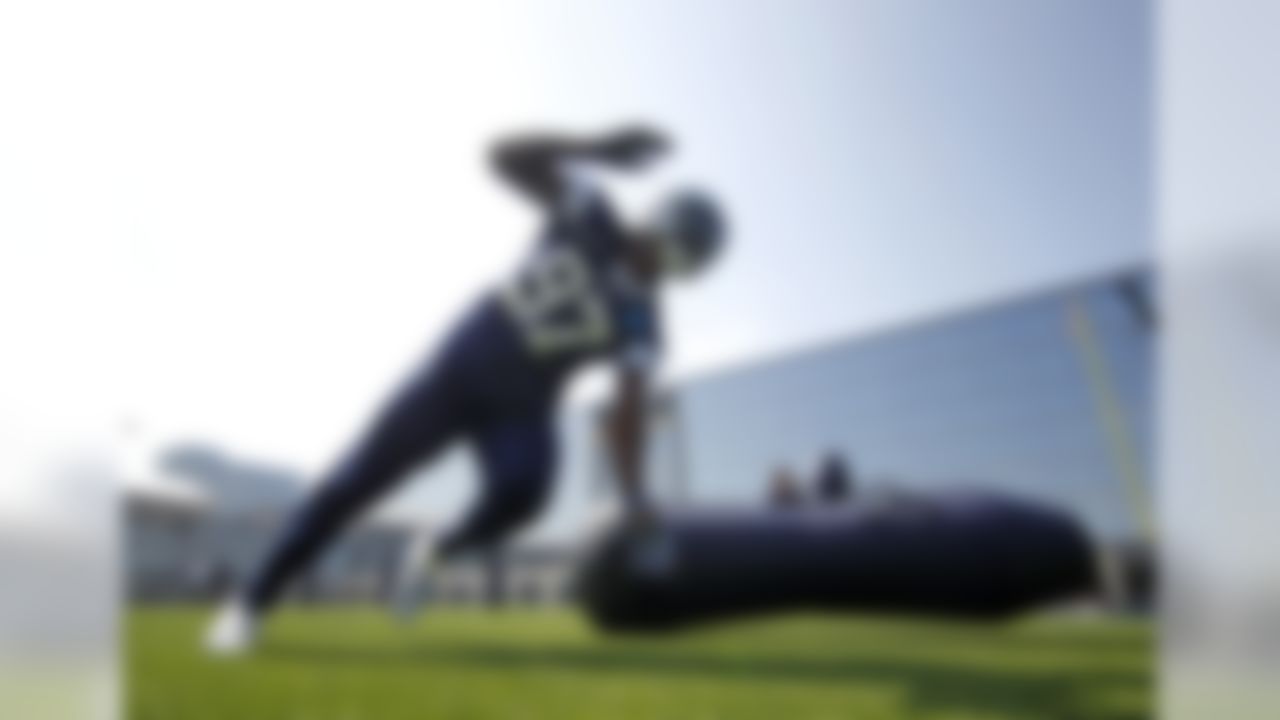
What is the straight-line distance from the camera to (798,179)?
2020mm

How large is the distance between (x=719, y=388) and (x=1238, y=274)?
76 cm

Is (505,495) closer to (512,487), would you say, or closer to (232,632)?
(512,487)

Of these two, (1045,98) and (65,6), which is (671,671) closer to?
(1045,98)

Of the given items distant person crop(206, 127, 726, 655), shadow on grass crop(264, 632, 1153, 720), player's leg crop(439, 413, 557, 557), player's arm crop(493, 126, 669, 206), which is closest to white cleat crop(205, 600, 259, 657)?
distant person crop(206, 127, 726, 655)

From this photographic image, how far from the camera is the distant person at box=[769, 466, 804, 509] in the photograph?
6.59ft

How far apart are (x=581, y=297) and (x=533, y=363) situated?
121 mm

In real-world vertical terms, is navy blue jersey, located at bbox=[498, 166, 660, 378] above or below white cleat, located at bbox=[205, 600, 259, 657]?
above

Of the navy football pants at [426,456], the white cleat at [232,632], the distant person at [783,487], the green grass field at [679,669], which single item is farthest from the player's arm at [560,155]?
the white cleat at [232,632]

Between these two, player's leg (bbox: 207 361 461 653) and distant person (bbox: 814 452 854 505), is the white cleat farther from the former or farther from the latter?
distant person (bbox: 814 452 854 505)

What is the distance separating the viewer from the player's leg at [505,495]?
2039 millimetres

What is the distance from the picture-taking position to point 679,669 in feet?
6.75

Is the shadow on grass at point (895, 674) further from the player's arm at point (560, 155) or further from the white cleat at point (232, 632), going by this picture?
the player's arm at point (560, 155)

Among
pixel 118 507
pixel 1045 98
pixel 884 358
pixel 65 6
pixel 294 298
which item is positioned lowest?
pixel 118 507

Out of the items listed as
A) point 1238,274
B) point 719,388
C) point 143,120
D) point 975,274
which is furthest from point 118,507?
point 1238,274
